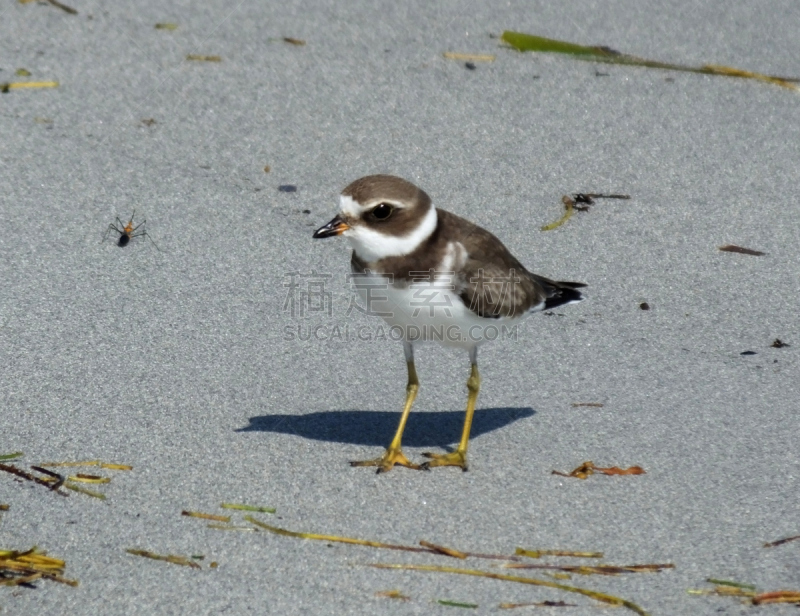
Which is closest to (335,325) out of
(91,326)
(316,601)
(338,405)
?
(338,405)

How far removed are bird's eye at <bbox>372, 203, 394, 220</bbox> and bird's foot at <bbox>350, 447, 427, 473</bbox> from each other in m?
0.90

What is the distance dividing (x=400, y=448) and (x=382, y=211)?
96 centimetres

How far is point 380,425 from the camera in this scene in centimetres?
452

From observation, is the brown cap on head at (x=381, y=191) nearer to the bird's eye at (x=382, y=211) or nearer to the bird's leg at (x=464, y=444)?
the bird's eye at (x=382, y=211)

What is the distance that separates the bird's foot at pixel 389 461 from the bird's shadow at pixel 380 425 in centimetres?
21

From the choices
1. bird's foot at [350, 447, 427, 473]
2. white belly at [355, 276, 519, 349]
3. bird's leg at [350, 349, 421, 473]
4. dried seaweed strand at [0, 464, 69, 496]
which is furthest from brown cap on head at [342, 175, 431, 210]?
dried seaweed strand at [0, 464, 69, 496]

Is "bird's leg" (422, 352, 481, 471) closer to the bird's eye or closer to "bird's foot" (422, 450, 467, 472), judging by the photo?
"bird's foot" (422, 450, 467, 472)

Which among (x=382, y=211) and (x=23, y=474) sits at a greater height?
(x=382, y=211)

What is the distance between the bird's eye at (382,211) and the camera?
395 cm

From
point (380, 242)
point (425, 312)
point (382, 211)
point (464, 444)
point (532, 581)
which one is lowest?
point (464, 444)

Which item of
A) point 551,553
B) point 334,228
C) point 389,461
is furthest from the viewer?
point 389,461

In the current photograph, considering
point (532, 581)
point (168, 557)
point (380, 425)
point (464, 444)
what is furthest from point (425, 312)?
point (168, 557)

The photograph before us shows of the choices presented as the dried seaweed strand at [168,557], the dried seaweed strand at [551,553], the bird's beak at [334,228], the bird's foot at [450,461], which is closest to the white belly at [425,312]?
the bird's beak at [334,228]

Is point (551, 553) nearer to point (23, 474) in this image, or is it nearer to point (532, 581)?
point (532, 581)
